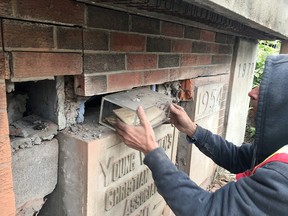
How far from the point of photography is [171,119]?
74.4 inches

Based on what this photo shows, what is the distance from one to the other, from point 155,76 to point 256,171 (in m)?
0.90

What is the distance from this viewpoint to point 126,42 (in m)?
1.44

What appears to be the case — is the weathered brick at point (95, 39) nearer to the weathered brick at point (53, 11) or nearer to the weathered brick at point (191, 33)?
the weathered brick at point (53, 11)

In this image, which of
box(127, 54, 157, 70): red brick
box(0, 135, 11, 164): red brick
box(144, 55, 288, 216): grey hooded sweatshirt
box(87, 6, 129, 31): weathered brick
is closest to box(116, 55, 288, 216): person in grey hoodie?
box(144, 55, 288, 216): grey hooded sweatshirt

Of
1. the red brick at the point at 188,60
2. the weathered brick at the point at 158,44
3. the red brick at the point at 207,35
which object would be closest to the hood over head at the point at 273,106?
the weathered brick at the point at 158,44

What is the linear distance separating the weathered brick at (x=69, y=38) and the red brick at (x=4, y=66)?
0.73 feet

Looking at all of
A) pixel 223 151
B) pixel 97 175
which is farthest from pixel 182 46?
pixel 97 175

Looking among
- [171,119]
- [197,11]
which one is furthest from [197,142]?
[197,11]

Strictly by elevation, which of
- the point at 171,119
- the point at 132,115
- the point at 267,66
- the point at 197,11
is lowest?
the point at 171,119

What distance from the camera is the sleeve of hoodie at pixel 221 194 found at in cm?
98

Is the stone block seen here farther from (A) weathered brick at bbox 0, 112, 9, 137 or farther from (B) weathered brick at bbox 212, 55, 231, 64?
(B) weathered brick at bbox 212, 55, 231, 64

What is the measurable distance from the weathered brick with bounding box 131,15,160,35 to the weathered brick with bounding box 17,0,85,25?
38cm

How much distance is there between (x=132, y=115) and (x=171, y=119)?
18.7 inches

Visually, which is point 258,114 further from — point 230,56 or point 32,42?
point 230,56
